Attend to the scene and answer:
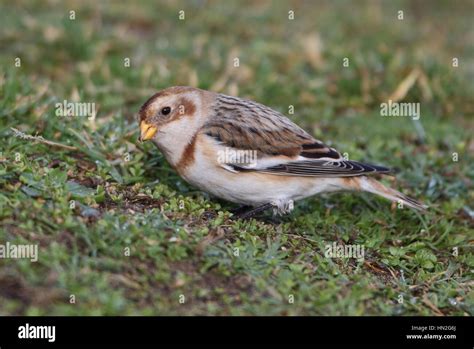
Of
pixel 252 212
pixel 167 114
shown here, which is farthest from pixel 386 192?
pixel 167 114

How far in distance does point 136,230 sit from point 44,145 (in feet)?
5.61

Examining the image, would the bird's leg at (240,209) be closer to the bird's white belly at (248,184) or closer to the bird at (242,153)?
the bird at (242,153)

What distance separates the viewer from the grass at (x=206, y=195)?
4574 mm

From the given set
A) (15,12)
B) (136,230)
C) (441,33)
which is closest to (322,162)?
(136,230)

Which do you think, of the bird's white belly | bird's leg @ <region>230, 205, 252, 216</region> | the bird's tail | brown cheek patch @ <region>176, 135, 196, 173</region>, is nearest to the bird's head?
brown cheek patch @ <region>176, 135, 196, 173</region>

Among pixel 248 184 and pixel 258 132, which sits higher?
pixel 258 132

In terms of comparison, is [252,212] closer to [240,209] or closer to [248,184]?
[248,184]

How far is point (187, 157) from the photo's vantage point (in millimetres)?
5801

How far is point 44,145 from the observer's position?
20.1 ft

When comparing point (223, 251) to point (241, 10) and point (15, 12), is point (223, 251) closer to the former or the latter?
point (15, 12)

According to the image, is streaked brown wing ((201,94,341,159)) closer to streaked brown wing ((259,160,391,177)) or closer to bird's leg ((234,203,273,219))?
streaked brown wing ((259,160,391,177))

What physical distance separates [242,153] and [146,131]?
79cm

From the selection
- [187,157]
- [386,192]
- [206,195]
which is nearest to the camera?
[187,157]

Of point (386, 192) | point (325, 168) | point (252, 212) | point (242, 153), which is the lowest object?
point (252, 212)
